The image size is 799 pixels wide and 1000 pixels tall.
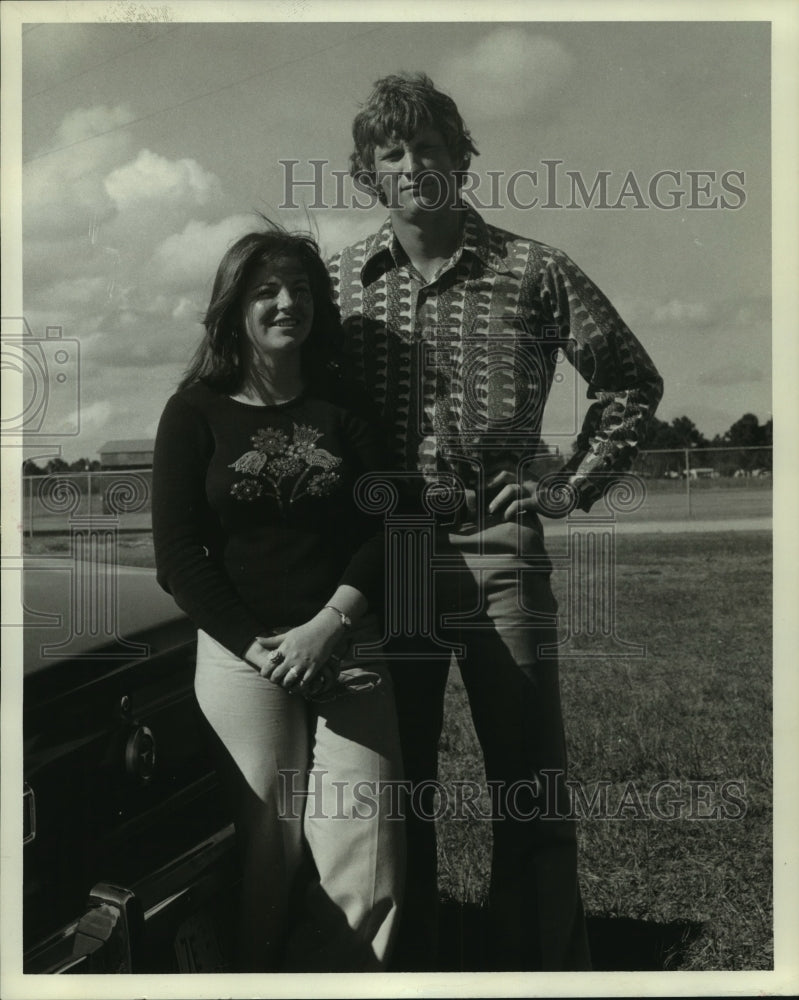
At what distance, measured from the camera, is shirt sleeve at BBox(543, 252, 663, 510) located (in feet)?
8.70

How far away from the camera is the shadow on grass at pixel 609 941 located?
2.74 meters

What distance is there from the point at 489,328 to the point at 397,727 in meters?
1.10

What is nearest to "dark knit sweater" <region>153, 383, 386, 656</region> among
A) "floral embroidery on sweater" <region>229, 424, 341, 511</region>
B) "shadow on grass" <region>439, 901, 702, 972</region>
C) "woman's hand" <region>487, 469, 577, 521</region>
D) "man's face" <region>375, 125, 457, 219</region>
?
"floral embroidery on sweater" <region>229, 424, 341, 511</region>

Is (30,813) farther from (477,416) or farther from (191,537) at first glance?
(477,416)

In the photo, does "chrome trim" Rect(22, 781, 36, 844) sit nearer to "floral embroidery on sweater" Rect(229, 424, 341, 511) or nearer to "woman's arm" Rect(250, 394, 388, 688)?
"woman's arm" Rect(250, 394, 388, 688)

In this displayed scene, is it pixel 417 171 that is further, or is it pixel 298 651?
pixel 417 171

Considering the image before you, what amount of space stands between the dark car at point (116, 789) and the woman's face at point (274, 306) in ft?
2.30

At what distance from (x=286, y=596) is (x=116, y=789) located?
24.1 inches

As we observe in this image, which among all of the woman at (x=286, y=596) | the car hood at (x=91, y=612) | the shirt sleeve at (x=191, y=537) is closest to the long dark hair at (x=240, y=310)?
the woman at (x=286, y=596)

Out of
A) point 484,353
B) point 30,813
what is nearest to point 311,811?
point 30,813

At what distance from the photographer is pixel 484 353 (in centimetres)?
265

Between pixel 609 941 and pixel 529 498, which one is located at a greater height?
pixel 529 498

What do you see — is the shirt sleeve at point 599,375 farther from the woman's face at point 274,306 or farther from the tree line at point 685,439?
the woman's face at point 274,306

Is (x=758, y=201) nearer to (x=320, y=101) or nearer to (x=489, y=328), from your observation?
(x=489, y=328)
